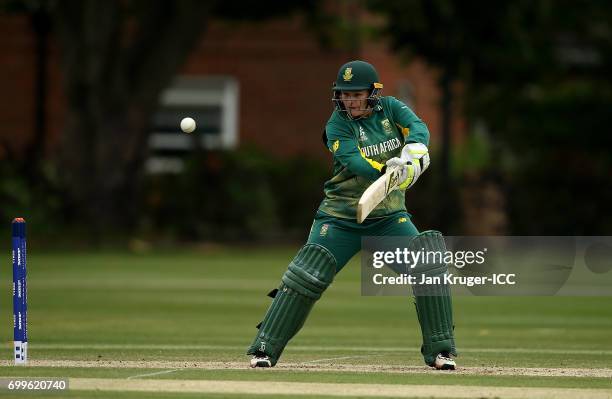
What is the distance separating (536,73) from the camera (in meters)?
29.6

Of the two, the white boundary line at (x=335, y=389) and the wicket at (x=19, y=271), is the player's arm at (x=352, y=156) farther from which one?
the wicket at (x=19, y=271)

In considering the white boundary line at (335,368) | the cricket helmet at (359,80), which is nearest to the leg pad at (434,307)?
the white boundary line at (335,368)

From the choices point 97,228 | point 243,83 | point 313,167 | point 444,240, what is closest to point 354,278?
point 97,228

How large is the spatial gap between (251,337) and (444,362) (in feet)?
11.8

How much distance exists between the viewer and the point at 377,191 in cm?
847

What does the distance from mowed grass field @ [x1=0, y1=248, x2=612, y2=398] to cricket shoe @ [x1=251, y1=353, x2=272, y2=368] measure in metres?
0.10

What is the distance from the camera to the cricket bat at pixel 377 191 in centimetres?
835

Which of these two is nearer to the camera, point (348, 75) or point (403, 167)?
point (403, 167)

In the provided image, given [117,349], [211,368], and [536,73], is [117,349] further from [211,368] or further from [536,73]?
[536,73]

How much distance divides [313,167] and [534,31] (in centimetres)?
521

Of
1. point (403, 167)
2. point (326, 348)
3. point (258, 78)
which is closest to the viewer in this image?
point (403, 167)

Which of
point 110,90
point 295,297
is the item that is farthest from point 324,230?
point 110,90

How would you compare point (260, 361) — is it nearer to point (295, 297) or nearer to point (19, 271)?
point (295, 297)

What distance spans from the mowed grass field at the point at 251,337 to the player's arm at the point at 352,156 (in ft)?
4.02
